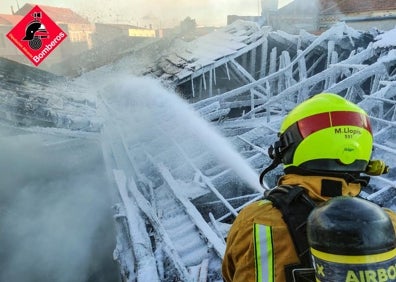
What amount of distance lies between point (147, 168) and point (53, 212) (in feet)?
6.16

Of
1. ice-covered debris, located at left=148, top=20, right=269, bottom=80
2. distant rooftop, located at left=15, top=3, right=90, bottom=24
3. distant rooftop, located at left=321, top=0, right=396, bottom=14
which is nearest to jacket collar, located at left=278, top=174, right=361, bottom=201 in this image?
ice-covered debris, located at left=148, top=20, right=269, bottom=80

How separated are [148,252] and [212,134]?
10.7ft

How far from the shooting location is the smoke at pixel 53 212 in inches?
212

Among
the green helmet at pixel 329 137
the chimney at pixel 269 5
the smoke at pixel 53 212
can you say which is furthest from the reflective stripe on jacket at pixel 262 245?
the chimney at pixel 269 5

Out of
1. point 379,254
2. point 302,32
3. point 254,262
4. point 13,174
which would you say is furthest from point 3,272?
point 302,32

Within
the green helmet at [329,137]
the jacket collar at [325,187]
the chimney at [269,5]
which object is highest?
the chimney at [269,5]

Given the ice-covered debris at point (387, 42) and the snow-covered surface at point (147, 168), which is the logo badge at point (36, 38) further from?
the ice-covered debris at point (387, 42)

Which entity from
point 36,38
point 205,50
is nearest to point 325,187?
point 205,50

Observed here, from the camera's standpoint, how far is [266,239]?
130 cm

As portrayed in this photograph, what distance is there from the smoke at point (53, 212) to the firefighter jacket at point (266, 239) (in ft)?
15.0

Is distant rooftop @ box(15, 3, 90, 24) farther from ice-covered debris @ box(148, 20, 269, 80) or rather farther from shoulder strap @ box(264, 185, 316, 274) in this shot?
shoulder strap @ box(264, 185, 316, 274)

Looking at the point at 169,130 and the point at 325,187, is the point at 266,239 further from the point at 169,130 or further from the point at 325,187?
the point at 169,130

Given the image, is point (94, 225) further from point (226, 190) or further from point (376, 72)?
point (376, 72)

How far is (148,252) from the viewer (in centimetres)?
349
